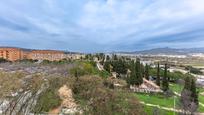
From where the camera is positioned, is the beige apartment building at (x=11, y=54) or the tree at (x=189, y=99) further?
the beige apartment building at (x=11, y=54)

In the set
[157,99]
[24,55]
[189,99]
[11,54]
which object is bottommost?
[157,99]

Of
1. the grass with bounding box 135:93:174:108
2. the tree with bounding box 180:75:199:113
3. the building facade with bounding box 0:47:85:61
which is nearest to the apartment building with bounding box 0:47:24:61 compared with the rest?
the building facade with bounding box 0:47:85:61

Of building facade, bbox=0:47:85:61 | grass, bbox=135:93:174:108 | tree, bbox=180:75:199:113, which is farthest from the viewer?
building facade, bbox=0:47:85:61

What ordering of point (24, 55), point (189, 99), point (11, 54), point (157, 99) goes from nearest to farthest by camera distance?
point (189, 99) → point (157, 99) → point (11, 54) → point (24, 55)

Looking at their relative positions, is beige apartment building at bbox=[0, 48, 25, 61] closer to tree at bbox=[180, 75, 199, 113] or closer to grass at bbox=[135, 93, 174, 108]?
grass at bbox=[135, 93, 174, 108]

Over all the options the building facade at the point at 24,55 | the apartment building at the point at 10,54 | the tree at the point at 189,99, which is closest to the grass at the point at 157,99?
the tree at the point at 189,99

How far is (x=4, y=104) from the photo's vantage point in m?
12.9

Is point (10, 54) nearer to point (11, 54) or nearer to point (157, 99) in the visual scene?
point (11, 54)

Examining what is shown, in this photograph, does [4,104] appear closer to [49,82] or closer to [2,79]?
[2,79]

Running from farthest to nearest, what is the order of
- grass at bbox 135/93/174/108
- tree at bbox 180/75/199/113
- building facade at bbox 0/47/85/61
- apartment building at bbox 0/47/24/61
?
building facade at bbox 0/47/85/61, apartment building at bbox 0/47/24/61, grass at bbox 135/93/174/108, tree at bbox 180/75/199/113

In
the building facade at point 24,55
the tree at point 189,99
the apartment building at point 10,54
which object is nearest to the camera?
the tree at point 189,99

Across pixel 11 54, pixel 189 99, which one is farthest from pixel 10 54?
pixel 189 99

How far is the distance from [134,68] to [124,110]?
37738 millimetres

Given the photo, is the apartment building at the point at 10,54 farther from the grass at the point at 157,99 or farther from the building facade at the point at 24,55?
the grass at the point at 157,99
